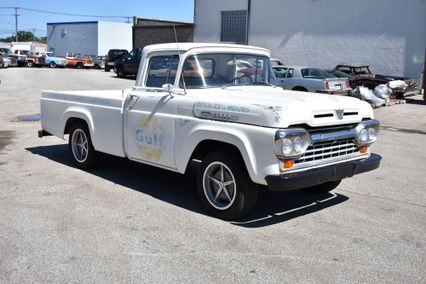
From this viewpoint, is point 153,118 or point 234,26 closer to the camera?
point 153,118

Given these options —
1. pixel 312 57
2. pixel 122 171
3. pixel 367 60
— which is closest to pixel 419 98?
pixel 367 60

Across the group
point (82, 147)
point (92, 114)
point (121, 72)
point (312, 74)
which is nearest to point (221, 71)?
point (92, 114)

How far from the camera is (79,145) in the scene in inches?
301

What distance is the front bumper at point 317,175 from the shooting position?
4.72m

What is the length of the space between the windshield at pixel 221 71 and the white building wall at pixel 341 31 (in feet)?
69.5

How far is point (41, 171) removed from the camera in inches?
293

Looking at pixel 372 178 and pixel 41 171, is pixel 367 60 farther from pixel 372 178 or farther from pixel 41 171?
pixel 41 171

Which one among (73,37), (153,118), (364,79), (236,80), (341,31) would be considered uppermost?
(73,37)

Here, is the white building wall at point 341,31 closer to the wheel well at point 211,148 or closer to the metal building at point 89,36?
the wheel well at point 211,148

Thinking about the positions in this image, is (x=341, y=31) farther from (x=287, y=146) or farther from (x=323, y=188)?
(x=287, y=146)

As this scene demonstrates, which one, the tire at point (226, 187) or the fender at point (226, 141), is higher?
the fender at point (226, 141)

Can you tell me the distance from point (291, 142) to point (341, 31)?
2441cm

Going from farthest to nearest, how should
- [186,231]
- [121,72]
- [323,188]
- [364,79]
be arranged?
[121,72], [364,79], [323,188], [186,231]

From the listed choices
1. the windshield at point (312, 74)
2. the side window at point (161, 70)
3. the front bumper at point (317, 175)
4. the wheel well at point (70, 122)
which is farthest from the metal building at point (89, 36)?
the front bumper at point (317, 175)
